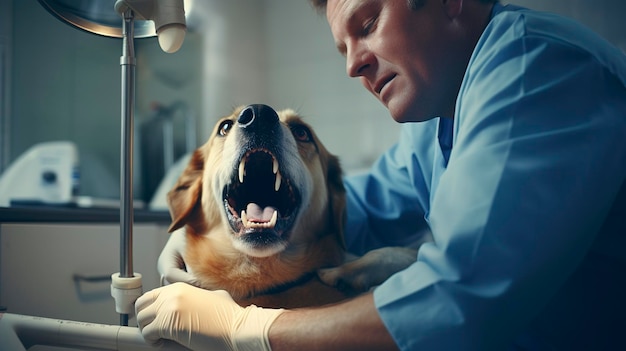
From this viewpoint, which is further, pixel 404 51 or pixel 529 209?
pixel 404 51

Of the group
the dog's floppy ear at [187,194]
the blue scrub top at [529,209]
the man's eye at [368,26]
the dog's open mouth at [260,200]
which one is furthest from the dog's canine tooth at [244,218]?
the man's eye at [368,26]

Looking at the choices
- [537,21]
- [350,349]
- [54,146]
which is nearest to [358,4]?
[537,21]

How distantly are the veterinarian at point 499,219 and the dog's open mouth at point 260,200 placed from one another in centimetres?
10

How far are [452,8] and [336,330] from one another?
0.49m

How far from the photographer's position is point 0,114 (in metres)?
0.90

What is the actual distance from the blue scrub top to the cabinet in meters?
0.41

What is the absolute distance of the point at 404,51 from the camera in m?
0.66

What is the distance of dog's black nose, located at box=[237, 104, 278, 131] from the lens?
0.64m

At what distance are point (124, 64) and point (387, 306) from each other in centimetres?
48

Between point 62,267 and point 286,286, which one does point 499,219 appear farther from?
point 62,267

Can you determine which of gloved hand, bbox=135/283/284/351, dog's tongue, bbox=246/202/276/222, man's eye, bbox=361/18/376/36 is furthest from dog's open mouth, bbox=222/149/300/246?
man's eye, bbox=361/18/376/36

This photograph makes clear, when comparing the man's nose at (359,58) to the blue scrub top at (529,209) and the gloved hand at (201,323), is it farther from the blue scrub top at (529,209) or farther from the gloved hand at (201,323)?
the gloved hand at (201,323)

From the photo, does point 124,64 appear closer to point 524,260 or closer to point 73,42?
point 73,42

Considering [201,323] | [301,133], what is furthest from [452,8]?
[201,323]
